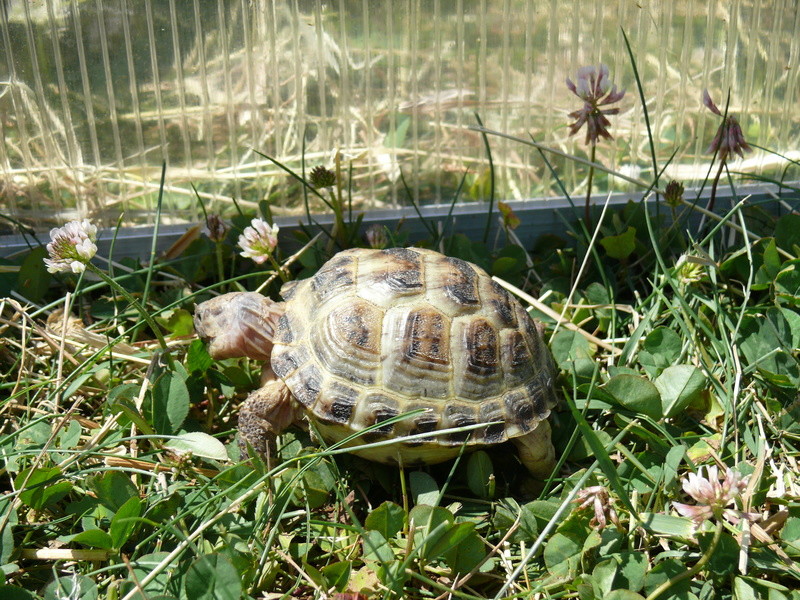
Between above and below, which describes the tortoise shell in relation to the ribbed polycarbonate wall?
below

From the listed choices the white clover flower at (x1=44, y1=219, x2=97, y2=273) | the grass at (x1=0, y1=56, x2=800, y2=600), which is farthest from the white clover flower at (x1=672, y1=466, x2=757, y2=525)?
the white clover flower at (x1=44, y1=219, x2=97, y2=273)

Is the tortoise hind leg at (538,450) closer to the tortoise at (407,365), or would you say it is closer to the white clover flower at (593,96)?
the tortoise at (407,365)

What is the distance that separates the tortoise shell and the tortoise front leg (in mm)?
65

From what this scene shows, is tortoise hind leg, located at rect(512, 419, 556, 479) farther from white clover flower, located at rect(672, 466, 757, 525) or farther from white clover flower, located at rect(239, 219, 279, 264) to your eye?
white clover flower, located at rect(239, 219, 279, 264)

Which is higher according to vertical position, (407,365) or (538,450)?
(407,365)

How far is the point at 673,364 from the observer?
218cm

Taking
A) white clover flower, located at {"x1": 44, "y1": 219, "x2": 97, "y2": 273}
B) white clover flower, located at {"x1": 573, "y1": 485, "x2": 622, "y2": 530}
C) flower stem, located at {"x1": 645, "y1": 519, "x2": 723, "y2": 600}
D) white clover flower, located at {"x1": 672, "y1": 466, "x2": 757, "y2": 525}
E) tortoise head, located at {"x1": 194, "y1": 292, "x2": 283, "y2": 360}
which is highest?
white clover flower, located at {"x1": 44, "y1": 219, "x2": 97, "y2": 273}

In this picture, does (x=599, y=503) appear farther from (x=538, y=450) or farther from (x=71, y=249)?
(x=71, y=249)

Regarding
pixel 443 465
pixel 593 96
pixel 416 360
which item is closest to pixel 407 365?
pixel 416 360

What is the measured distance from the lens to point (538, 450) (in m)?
1.92

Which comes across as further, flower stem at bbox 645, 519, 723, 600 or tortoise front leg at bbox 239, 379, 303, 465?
tortoise front leg at bbox 239, 379, 303, 465

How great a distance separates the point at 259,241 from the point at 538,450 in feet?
3.29

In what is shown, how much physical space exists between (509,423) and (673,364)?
0.61 m

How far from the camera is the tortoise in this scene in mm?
1829
